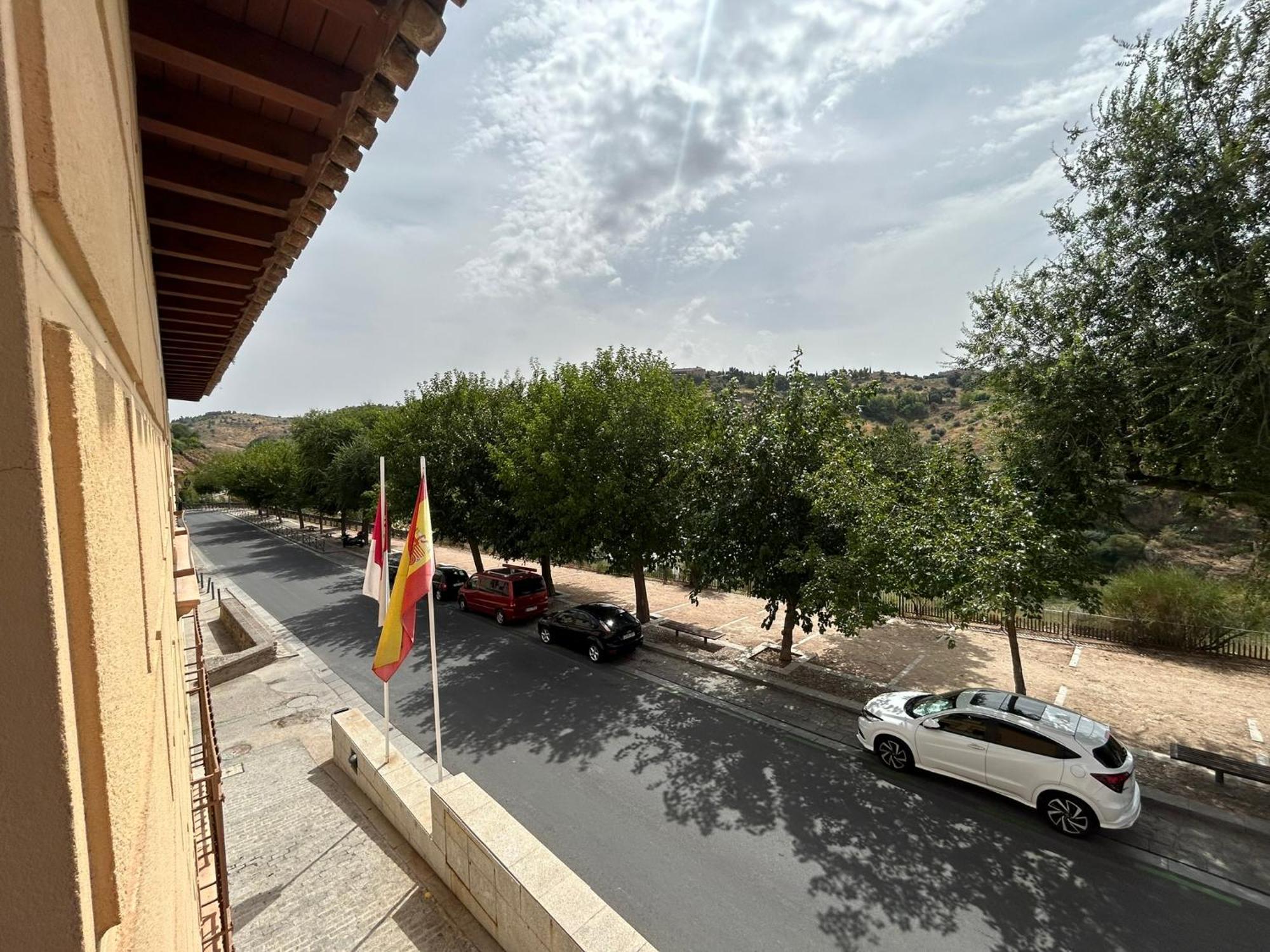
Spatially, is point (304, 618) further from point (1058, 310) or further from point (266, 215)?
point (1058, 310)

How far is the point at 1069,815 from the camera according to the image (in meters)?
7.74

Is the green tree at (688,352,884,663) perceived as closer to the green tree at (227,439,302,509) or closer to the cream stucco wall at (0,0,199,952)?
the cream stucco wall at (0,0,199,952)

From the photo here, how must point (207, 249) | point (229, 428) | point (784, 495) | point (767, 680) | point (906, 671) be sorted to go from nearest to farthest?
point (207, 249)
point (784, 495)
point (767, 680)
point (906, 671)
point (229, 428)

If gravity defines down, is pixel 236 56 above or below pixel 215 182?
above

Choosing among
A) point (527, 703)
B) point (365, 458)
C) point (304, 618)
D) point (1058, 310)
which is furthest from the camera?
point (365, 458)

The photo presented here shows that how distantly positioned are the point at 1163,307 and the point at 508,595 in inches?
632

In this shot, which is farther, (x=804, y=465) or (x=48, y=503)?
(x=804, y=465)

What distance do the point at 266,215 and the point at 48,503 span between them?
446 centimetres

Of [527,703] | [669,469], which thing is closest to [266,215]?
[527,703]

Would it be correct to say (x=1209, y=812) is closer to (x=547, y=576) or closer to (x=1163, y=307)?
(x=1163, y=307)

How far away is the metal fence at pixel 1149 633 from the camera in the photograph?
13.6 m

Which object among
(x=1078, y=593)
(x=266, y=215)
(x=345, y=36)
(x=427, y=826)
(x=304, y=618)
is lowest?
(x=304, y=618)

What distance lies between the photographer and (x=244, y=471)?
48.5 meters

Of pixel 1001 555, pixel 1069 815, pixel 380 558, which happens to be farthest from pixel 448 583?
pixel 1069 815
